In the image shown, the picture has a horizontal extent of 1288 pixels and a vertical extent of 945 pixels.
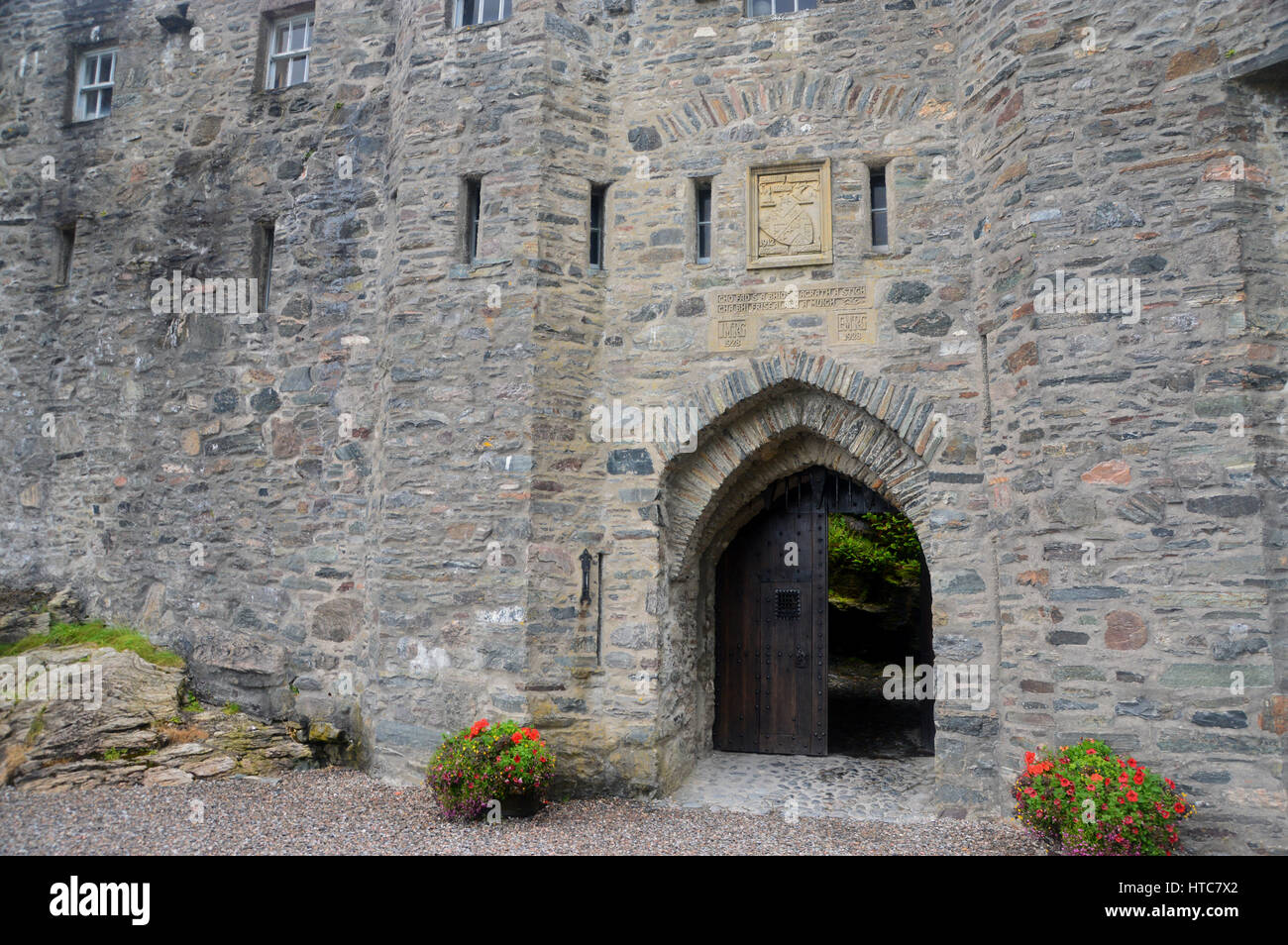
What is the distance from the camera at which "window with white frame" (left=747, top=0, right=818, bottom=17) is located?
279 inches

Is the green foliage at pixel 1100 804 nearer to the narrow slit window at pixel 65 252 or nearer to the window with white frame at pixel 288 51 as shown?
the window with white frame at pixel 288 51

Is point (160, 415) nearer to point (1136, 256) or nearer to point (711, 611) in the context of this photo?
point (711, 611)

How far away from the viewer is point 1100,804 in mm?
4645

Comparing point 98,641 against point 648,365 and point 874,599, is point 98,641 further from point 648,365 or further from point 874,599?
point 874,599

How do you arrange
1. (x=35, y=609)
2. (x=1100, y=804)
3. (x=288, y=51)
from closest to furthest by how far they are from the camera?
(x=1100, y=804)
(x=35, y=609)
(x=288, y=51)

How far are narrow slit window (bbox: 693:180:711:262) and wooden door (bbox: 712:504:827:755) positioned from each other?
2520 millimetres

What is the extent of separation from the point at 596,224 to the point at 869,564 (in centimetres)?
825

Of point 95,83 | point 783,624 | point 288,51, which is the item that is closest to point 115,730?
point 783,624

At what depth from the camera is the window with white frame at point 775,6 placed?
709 centimetres

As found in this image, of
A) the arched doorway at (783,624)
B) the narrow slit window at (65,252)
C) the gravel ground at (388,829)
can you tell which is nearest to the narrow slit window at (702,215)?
the arched doorway at (783,624)

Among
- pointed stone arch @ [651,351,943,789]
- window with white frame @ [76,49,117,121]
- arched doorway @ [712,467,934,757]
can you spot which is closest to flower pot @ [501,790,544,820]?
pointed stone arch @ [651,351,943,789]

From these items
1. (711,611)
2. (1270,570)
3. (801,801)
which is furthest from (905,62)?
(801,801)

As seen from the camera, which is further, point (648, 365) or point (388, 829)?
point (648, 365)

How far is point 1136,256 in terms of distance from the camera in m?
5.35
